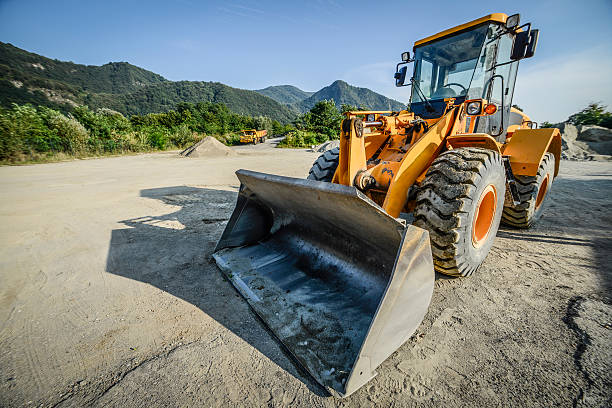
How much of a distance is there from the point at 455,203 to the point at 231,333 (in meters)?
2.08

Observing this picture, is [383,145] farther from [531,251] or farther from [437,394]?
[437,394]

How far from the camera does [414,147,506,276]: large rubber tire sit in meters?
2.20

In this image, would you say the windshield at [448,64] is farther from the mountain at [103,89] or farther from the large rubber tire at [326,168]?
the mountain at [103,89]

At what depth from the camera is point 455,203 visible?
220 cm

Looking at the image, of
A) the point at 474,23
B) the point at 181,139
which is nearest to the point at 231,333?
the point at 474,23

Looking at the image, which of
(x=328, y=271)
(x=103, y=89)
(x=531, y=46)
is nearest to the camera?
(x=328, y=271)

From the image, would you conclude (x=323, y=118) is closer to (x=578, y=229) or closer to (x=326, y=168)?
(x=326, y=168)

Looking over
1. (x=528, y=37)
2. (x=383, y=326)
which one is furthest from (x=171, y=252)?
(x=528, y=37)

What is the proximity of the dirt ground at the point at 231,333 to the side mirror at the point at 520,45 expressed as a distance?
2266 mm

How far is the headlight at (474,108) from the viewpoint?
9.64ft

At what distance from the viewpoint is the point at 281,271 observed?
2617 mm

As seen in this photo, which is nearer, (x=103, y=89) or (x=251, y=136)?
(x=251, y=136)

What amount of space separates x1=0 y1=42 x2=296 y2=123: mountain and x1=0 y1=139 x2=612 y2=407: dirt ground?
82417mm

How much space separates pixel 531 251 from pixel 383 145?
7.39ft
